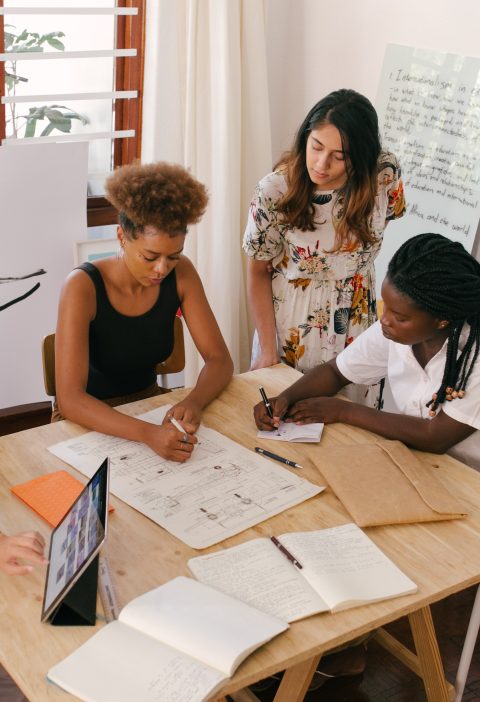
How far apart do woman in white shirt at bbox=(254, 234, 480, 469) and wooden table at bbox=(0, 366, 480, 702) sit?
0.06 meters

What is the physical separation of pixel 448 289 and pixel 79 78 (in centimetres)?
200

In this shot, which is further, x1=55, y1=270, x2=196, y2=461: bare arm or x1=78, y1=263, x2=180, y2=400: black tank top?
x1=78, y1=263, x2=180, y2=400: black tank top

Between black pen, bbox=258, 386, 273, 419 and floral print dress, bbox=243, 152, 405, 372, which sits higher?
floral print dress, bbox=243, 152, 405, 372

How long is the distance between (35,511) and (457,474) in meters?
0.93

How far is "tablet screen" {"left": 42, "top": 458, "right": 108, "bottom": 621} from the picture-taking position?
4.33 feet

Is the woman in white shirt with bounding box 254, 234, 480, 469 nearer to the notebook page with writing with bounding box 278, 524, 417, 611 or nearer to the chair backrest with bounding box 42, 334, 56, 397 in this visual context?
the notebook page with writing with bounding box 278, 524, 417, 611

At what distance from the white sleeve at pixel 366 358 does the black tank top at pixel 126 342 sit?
483mm

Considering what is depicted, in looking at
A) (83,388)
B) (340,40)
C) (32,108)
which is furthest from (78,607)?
(340,40)

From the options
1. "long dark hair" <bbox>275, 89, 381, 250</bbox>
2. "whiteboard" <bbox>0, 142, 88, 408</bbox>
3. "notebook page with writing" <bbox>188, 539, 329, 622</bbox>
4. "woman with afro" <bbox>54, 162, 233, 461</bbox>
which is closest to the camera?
"notebook page with writing" <bbox>188, 539, 329, 622</bbox>

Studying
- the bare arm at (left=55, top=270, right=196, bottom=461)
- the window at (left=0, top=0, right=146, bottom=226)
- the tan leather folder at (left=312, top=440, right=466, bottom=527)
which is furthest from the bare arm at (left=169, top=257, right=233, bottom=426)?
the window at (left=0, top=0, right=146, bottom=226)

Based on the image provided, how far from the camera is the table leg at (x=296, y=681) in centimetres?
167

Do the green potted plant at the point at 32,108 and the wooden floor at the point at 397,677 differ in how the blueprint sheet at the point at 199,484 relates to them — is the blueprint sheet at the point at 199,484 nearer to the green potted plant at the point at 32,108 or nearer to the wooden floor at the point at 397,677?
the wooden floor at the point at 397,677

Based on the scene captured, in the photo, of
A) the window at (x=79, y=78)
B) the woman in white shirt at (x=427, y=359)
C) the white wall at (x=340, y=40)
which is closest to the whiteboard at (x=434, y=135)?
the white wall at (x=340, y=40)

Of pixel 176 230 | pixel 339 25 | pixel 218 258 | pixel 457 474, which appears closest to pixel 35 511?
pixel 176 230
